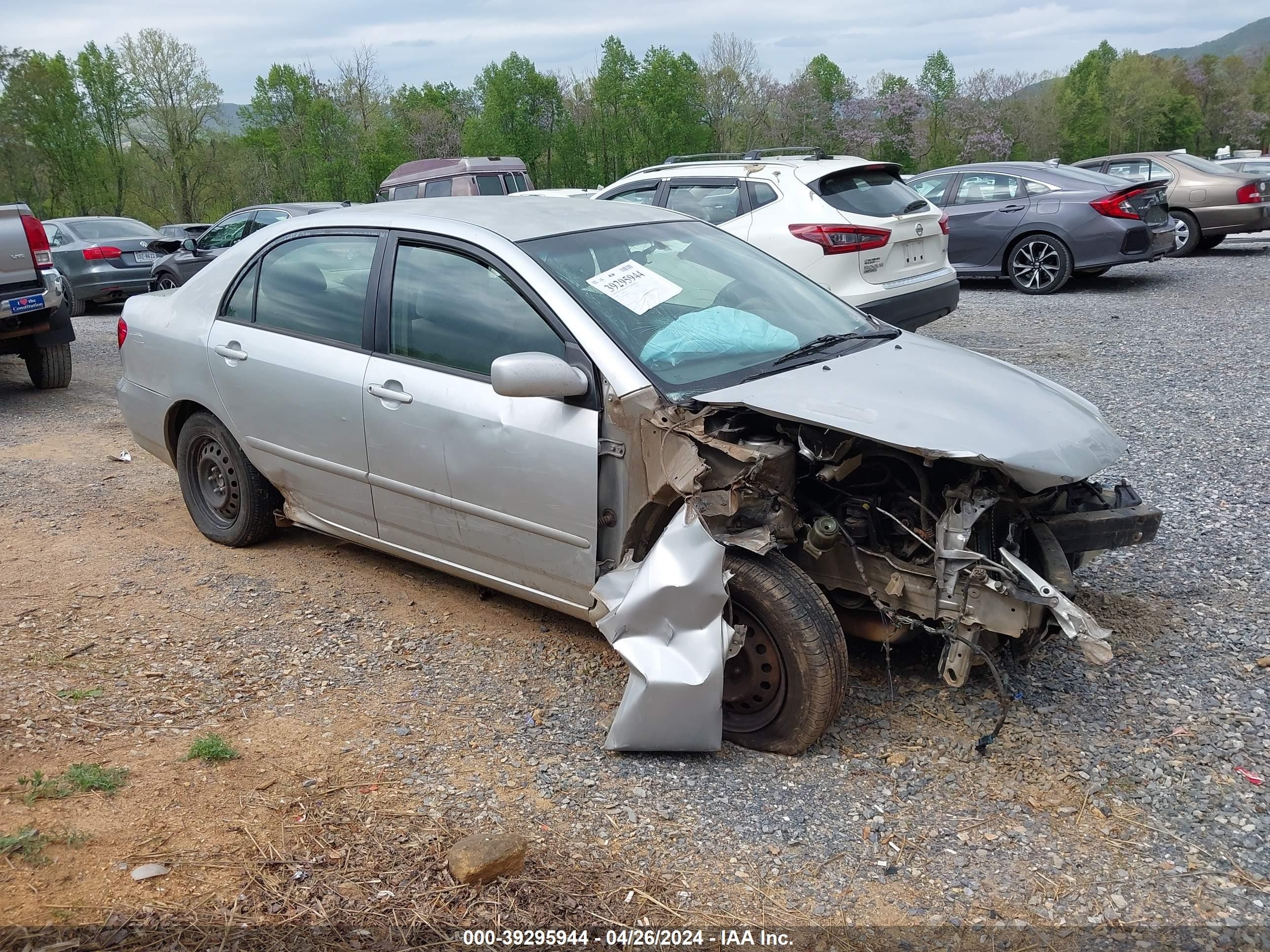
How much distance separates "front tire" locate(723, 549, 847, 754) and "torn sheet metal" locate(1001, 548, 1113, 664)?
2.13 feet

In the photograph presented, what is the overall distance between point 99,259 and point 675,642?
1496cm

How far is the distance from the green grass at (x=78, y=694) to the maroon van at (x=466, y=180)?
1413cm

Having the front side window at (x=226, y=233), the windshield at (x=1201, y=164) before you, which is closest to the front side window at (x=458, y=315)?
the front side window at (x=226, y=233)

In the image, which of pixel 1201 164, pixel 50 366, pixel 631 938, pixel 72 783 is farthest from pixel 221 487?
pixel 1201 164

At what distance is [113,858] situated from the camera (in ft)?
9.24

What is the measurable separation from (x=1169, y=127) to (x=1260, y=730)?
5698 cm

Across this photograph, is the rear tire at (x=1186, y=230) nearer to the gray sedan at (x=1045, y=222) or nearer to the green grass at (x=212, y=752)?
the gray sedan at (x=1045, y=222)

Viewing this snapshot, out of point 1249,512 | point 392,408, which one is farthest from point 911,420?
point 1249,512

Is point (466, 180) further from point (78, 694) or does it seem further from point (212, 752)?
point (212, 752)

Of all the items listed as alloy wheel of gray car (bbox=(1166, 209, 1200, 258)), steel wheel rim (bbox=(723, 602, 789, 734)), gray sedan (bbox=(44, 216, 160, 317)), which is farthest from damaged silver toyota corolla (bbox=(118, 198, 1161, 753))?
alloy wheel of gray car (bbox=(1166, 209, 1200, 258))

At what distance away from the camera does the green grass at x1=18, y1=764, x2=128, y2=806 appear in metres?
3.10

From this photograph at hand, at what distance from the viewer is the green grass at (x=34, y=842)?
279cm

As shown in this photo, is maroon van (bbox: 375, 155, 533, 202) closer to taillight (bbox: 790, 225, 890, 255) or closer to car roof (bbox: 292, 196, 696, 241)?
taillight (bbox: 790, 225, 890, 255)

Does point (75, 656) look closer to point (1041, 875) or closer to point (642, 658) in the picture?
point (642, 658)
